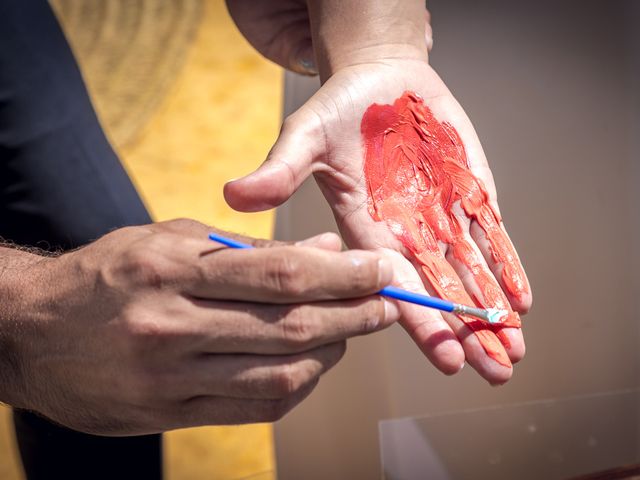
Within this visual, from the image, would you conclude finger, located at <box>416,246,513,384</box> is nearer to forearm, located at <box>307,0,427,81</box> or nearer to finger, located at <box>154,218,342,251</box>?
finger, located at <box>154,218,342,251</box>

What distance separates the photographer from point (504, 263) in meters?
0.86

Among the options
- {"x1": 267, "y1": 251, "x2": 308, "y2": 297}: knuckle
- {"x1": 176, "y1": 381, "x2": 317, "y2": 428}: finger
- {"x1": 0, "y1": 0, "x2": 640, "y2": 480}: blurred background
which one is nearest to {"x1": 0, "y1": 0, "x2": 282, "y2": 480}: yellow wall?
{"x1": 0, "y1": 0, "x2": 640, "y2": 480}: blurred background

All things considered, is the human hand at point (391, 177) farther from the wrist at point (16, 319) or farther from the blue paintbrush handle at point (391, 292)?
the wrist at point (16, 319)

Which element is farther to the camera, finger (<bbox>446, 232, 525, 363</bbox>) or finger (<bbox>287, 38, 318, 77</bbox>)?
finger (<bbox>287, 38, 318, 77</bbox>)

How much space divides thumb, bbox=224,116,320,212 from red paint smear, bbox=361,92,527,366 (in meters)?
0.14

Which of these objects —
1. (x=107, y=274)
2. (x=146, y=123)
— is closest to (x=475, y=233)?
(x=107, y=274)

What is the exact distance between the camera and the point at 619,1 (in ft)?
4.93

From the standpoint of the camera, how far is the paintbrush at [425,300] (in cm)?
56

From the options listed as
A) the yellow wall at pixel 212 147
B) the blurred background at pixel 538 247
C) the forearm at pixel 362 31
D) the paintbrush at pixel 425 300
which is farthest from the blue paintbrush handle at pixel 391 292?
the yellow wall at pixel 212 147

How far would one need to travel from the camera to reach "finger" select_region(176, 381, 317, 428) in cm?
55

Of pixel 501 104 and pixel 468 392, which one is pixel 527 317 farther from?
pixel 501 104

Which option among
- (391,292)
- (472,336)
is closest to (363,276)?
(391,292)

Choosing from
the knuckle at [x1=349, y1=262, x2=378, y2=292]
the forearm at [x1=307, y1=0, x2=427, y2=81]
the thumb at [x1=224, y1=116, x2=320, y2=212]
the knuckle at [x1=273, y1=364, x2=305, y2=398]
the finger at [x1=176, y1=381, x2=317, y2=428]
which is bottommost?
the finger at [x1=176, y1=381, x2=317, y2=428]

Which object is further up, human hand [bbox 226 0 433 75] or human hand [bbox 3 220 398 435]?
human hand [bbox 226 0 433 75]
